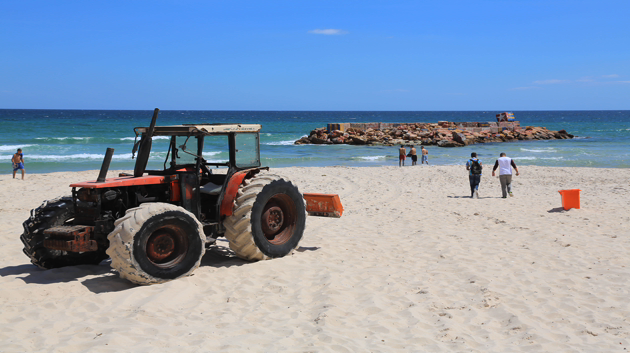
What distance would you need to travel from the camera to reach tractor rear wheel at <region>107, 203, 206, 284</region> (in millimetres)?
5648

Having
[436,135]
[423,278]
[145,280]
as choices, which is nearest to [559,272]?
[423,278]

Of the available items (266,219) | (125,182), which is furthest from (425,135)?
(125,182)

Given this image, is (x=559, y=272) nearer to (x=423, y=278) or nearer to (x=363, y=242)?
(x=423, y=278)

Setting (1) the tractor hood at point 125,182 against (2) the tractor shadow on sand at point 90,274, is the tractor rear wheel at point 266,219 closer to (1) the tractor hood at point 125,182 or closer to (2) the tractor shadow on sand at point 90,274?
(2) the tractor shadow on sand at point 90,274

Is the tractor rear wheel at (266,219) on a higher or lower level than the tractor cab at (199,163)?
lower

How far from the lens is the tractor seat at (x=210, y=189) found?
23.3ft

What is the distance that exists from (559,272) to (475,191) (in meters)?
8.05

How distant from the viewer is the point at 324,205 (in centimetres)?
828

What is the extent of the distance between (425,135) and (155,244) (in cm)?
4480

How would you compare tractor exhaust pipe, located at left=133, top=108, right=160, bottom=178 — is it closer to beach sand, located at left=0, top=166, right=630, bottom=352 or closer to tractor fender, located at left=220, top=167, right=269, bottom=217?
tractor fender, located at left=220, top=167, right=269, bottom=217

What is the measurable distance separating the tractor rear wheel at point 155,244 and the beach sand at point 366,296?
208mm

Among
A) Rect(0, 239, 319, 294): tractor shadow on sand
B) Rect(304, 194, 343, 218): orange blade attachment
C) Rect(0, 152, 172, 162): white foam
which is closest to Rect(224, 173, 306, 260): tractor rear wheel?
Rect(0, 239, 319, 294): tractor shadow on sand

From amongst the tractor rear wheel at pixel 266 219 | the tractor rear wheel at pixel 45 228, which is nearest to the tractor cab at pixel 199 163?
the tractor rear wheel at pixel 266 219

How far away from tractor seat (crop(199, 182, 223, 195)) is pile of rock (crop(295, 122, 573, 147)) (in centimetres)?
3860
